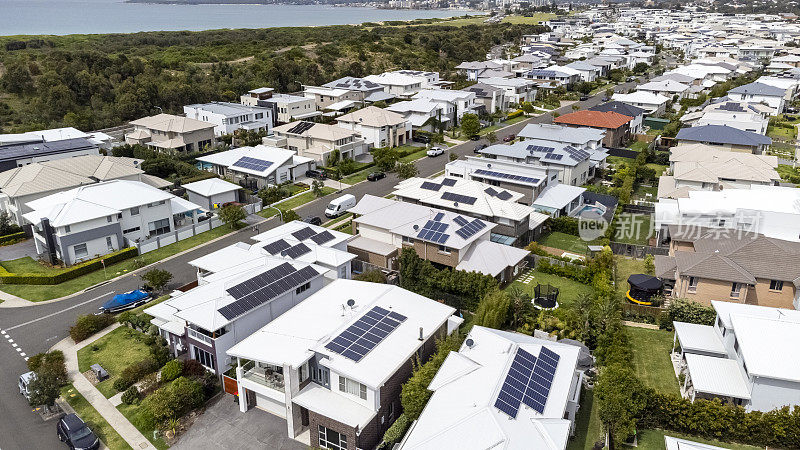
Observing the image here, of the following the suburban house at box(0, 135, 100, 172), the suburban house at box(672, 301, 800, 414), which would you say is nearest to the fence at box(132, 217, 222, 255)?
the suburban house at box(0, 135, 100, 172)

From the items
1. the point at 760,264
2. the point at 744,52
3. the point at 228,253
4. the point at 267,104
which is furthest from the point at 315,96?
the point at 744,52

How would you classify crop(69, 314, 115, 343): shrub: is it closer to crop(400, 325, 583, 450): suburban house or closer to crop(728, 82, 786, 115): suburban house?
crop(400, 325, 583, 450): suburban house

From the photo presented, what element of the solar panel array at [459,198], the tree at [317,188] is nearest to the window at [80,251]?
the tree at [317,188]

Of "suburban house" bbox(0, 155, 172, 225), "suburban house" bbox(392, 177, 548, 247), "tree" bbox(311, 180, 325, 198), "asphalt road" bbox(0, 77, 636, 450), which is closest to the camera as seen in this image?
"asphalt road" bbox(0, 77, 636, 450)

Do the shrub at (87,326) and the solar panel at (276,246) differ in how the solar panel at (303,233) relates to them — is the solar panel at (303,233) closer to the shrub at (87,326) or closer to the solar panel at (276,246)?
the solar panel at (276,246)

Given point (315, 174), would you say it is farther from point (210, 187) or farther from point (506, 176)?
point (506, 176)
